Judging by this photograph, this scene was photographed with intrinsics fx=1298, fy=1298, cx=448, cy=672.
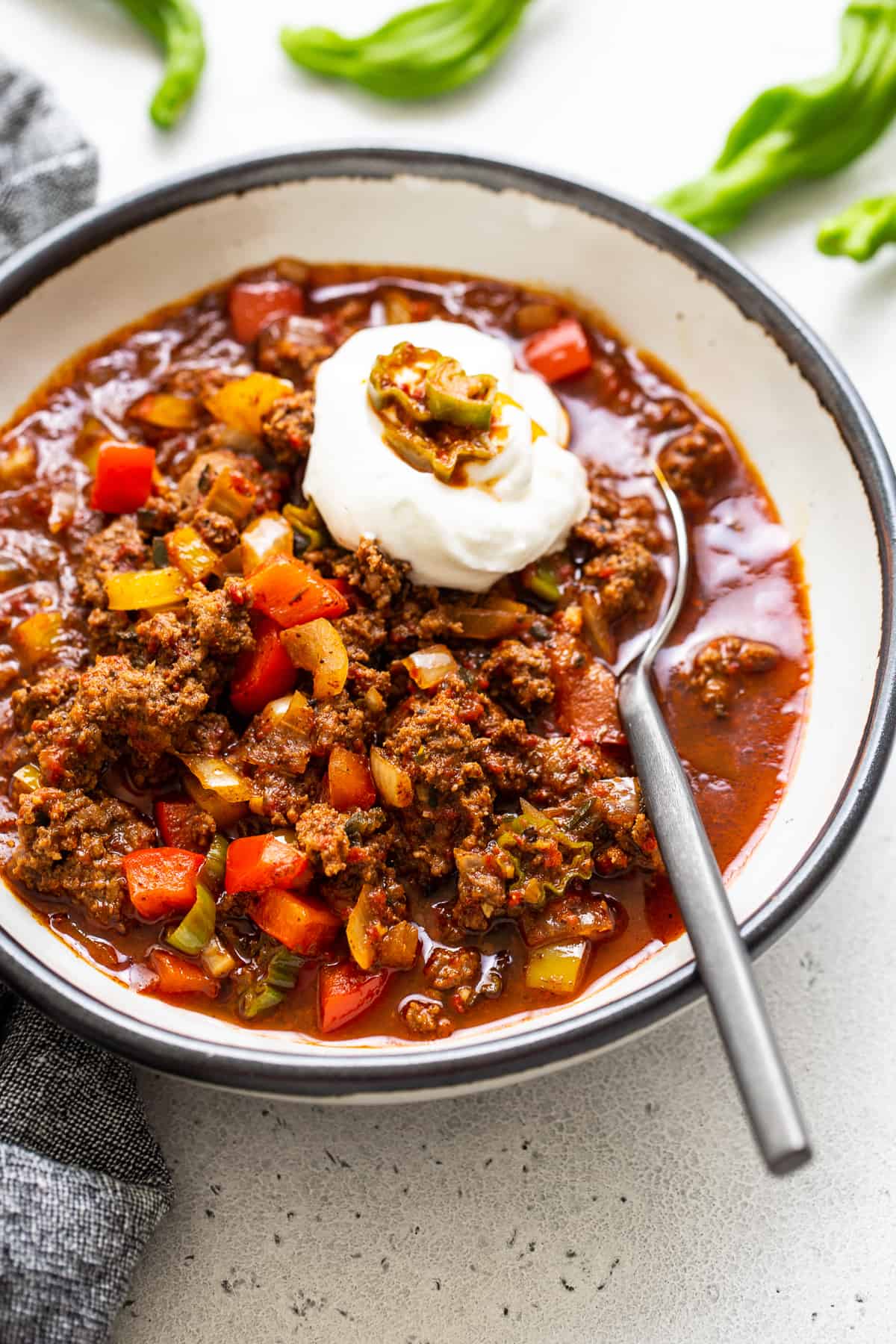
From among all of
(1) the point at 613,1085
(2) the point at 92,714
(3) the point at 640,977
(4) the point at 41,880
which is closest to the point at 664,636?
(3) the point at 640,977

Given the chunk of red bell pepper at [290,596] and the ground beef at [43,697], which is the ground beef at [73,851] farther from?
the chunk of red bell pepper at [290,596]

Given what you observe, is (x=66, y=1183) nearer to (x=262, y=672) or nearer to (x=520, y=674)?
(x=262, y=672)

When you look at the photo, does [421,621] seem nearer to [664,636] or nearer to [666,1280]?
[664,636]

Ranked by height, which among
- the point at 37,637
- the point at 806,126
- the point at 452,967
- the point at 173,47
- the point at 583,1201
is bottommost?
the point at 583,1201

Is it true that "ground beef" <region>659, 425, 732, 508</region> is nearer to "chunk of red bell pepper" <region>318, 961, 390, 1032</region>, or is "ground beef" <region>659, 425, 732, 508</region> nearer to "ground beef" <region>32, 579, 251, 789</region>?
"ground beef" <region>32, 579, 251, 789</region>

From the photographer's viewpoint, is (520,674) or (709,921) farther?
(520,674)

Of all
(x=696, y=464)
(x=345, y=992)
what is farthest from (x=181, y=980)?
(x=696, y=464)

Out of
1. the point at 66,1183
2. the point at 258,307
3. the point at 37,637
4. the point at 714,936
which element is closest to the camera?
the point at 714,936
